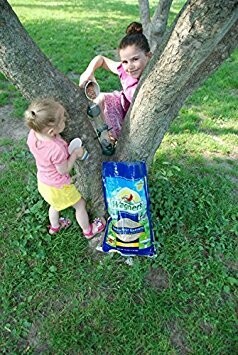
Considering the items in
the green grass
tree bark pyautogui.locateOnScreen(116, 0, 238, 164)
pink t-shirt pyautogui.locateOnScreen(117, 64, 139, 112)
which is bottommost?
the green grass

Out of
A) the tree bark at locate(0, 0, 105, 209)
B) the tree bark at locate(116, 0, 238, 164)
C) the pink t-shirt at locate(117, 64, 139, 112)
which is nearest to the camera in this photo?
the tree bark at locate(116, 0, 238, 164)

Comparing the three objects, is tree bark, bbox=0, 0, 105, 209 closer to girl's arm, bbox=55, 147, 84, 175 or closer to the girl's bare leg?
girl's arm, bbox=55, 147, 84, 175

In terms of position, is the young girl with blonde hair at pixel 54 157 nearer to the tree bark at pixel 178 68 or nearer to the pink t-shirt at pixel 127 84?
the tree bark at pixel 178 68

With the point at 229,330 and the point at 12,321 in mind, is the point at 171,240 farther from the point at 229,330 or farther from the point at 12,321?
the point at 12,321

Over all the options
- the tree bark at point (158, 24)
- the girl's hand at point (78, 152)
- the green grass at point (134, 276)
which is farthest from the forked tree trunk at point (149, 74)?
the tree bark at point (158, 24)

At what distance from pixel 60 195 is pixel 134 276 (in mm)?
804

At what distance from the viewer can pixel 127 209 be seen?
2.70 metres

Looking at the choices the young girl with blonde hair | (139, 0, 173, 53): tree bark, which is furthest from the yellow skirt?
(139, 0, 173, 53): tree bark

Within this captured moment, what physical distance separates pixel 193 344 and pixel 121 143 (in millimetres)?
1451

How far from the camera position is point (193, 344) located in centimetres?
255

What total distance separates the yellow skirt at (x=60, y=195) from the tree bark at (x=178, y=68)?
0.42m

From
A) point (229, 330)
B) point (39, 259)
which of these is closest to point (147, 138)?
point (39, 259)

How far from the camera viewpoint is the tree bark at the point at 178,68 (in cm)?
181

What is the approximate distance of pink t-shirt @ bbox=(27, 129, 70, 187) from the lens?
2453mm
